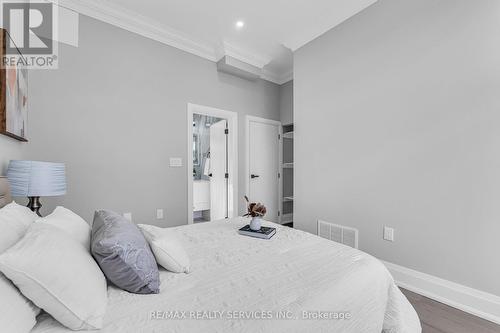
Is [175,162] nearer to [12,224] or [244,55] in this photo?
[244,55]

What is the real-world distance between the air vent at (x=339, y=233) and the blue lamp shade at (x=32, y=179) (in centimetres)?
280

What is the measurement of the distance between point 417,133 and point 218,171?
10.1ft

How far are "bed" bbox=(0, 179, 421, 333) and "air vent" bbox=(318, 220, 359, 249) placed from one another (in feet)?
3.95

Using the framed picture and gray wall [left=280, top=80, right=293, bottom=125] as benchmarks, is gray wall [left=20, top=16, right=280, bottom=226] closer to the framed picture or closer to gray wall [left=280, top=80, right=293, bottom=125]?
the framed picture

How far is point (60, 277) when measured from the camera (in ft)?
2.43

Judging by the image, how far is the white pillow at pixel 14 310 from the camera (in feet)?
2.01

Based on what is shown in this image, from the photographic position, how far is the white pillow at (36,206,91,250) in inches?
43.8

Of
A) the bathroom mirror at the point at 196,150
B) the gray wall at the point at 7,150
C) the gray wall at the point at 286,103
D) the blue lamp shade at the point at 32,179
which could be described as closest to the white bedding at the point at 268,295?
the blue lamp shade at the point at 32,179

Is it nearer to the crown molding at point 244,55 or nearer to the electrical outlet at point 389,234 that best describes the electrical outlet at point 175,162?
the crown molding at point 244,55

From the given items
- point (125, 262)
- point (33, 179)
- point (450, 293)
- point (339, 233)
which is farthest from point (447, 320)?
point (33, 179)

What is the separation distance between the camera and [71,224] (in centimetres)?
119

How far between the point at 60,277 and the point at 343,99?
285 centimetres

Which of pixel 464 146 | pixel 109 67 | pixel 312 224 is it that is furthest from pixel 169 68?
pixel 464 146

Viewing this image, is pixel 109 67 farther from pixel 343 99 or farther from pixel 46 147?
pixel 343 99
